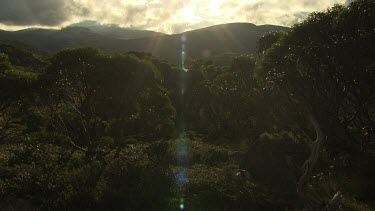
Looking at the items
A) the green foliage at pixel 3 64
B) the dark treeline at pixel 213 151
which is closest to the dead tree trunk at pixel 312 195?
the dark treeline at pixel 213 151

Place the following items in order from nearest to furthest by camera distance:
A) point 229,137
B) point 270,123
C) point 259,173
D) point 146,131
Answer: point 259,173, point 146,131, point 270,123, point 229,137

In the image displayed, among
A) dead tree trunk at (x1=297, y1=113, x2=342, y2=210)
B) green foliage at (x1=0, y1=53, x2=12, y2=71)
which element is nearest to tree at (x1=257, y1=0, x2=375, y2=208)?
dead tree trunk at (x1=297, y1=113, x2=342, y2=210)

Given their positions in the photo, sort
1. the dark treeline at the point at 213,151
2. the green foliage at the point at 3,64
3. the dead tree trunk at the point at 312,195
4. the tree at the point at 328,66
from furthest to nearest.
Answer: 1. the green foliage at the point at 3,64
2. the tree at the point at 328,66
3. the dark treeline at the point at 213,151
4. the dead tree trunk at the point at 312,195

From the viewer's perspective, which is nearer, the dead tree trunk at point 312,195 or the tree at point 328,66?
the dead tree trunk at point 312,195

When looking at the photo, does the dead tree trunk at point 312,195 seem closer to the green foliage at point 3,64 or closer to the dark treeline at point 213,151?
the dark treeline at point 213,151

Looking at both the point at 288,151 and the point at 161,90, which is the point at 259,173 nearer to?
the point at 288,151

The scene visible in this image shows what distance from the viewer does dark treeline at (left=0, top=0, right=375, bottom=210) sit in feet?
52.6

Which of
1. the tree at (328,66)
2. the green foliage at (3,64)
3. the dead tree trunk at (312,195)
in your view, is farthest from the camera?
the green foliage at (3,64)

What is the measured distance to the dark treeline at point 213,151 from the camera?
16.0 metres

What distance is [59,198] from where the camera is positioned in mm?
15117

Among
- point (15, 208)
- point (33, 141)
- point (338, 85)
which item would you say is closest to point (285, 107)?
point (338, 85)

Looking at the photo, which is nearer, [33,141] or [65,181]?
[65,181]

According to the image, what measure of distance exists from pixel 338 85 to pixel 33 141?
20.5 metres

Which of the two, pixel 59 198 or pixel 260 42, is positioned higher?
pixel 260 42
